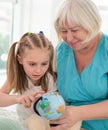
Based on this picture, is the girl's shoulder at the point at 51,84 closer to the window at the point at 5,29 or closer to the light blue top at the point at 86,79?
the light blue top at the point at 86,79

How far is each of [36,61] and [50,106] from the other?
0.29m

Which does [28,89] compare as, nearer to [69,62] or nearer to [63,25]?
[69,62]

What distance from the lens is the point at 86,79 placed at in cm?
107

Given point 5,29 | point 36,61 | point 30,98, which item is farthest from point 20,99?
point 5,29

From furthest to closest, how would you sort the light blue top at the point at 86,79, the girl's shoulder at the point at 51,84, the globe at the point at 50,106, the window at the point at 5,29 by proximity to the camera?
the window at the point at 5,29, the girl's shoulder at the point at 51,84, the light blue top at the point at 86,79, the globe at the point at 50,106

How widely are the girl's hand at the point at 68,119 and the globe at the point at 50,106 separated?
0.06 m

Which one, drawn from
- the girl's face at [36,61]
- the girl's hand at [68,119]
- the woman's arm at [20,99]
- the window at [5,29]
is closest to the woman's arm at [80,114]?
the girl's hand at [68,119]

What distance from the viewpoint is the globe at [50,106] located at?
837 mm

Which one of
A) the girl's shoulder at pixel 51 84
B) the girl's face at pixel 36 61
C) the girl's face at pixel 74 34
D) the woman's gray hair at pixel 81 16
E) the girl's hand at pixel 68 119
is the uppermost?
the woman's gray hair at pixel 81 16

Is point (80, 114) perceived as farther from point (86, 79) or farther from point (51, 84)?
point (51, 84)

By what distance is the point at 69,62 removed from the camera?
1.13 metres

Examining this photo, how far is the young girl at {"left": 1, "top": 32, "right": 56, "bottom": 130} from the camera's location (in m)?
1.10

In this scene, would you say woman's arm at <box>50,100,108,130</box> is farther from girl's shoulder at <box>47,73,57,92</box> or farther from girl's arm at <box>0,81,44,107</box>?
girl's shoulder at <box>47,73,57,92</box>

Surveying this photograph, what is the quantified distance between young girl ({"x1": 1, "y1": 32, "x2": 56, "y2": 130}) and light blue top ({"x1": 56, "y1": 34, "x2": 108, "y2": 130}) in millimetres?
65
